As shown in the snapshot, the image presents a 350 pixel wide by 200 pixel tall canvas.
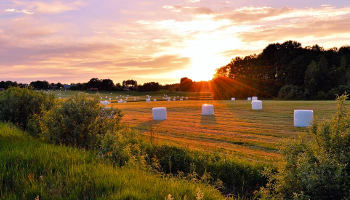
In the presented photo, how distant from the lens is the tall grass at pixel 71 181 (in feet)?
13.0

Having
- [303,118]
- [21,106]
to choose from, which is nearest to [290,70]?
[303,118]

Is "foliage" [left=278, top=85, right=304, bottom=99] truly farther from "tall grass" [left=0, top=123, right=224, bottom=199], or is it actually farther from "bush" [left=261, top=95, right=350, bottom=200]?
"tall grass" [left=0, top=123, right=224, bottom=199]

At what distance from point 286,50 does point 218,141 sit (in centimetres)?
8098

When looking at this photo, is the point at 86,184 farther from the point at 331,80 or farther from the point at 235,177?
the point at 331,80

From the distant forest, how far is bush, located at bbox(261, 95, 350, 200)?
2541 inches

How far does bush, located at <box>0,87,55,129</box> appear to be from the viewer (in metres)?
12.6

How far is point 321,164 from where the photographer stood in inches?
188

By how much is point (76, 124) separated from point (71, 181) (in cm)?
460

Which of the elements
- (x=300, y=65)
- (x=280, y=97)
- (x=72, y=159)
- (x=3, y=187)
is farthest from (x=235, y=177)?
(x=300, y=65)

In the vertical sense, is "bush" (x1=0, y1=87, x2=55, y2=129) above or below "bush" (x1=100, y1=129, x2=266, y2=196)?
above

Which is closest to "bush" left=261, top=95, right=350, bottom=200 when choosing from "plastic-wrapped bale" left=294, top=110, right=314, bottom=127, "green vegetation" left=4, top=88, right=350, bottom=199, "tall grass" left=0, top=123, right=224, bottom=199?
"green vegetation" left=4, top=88, right=350, bottom=199

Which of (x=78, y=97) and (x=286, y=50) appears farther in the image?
(x=286, y=50)

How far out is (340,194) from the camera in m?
4.62

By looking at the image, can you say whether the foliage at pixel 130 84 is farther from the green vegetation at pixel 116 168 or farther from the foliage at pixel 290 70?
the green vegetation at pixel 116 168
